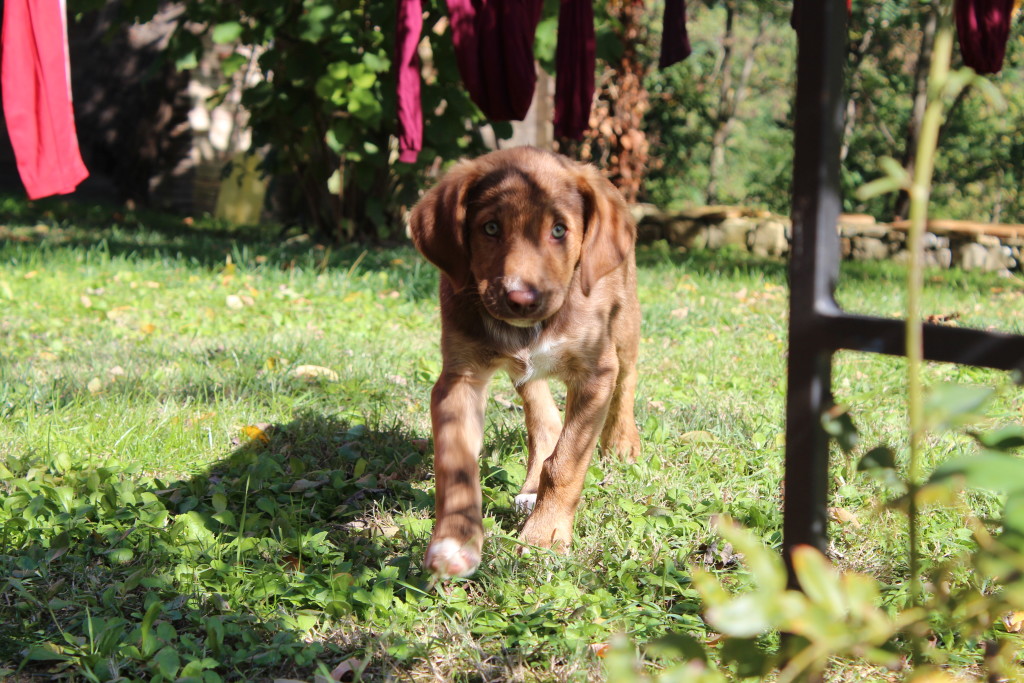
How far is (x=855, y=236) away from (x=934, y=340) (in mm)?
10385

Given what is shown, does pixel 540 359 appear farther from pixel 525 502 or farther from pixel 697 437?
pixel 697 437

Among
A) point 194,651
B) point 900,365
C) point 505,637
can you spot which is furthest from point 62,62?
point 900,365

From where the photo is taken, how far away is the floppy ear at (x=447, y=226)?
109 inches

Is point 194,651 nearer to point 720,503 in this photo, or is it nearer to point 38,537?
point 38,537

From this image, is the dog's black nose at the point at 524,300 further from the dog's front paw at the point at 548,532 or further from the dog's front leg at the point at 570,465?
A: the dog's front paw at the point at 548,532

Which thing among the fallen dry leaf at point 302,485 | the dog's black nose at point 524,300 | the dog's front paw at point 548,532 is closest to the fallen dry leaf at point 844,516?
the dog's front paw at point 548,532

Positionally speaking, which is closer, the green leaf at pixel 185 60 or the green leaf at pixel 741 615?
the green leaf at pixel 741 615

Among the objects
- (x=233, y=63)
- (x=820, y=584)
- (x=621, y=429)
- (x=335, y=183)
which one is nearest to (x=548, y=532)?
(x=621, y=429)

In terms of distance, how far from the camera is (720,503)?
2699 mm

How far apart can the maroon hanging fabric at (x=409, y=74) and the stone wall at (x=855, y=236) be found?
21.3 feet

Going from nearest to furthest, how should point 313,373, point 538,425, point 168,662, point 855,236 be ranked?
1. point 168,662
2. point 538,425
3. point 313,373
4. point 855,236

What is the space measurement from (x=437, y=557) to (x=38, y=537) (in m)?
1.07

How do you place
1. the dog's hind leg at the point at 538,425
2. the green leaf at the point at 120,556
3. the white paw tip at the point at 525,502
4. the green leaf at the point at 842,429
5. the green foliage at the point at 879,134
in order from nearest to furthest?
1. the green leaf at the point at 842,429
2. the green leaf at the point at 120,556
3. the white paw tip at the point at 525,502
4. the dog's hind leg at the point at 538,425
5. the green foliage at the point at 879,134

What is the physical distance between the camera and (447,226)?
2.81 m
